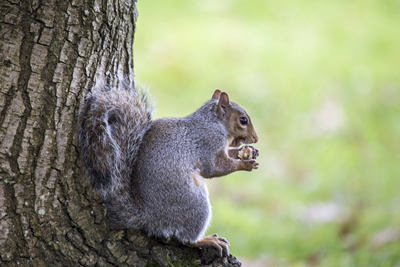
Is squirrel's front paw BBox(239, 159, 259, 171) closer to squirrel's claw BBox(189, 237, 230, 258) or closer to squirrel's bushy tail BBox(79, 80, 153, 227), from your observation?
squirrel's claw BBox(189, 237, 230, 258)

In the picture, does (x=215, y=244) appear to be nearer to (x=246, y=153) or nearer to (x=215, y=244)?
(x=215, y=244)

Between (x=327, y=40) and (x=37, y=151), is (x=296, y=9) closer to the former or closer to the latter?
(x=327, y=40)

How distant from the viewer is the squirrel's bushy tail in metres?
1.30

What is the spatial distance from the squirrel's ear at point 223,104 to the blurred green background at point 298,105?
91 centimetres

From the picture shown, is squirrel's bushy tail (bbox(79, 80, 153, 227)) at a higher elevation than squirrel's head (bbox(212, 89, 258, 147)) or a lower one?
lower

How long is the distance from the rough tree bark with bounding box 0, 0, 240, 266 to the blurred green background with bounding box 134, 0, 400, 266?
1.36 m

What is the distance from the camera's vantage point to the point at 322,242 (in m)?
2.64

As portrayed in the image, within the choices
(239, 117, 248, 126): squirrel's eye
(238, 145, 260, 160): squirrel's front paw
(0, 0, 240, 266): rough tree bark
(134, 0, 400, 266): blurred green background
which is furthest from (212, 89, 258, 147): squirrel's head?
(134, 0, 400, 266): blurred green background

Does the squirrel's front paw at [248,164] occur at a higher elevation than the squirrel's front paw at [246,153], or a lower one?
lower

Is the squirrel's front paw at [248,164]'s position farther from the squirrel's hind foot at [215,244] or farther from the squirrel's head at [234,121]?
the squirrel's hind foot at [215,244]

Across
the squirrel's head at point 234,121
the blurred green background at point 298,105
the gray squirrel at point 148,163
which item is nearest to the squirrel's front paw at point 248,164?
the gray squirrel at point 148,163

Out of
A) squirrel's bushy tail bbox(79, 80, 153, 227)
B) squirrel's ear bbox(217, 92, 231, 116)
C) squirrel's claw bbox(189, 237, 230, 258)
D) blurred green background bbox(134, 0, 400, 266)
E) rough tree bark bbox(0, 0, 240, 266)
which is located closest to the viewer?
rough tree bark bbox(0, 0, 240, 266)

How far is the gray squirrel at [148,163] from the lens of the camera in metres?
1.32

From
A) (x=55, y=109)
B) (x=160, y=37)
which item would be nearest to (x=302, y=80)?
(x=160, y=37)
